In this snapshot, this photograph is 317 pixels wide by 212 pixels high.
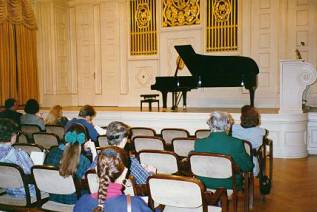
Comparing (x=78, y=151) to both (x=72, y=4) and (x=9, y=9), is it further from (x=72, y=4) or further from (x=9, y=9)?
(x=72, y=4)

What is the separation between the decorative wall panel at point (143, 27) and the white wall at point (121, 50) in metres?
0.18

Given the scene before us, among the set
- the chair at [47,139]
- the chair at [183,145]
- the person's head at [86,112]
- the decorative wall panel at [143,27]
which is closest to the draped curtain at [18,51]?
the decorative wall panel at [143,27]

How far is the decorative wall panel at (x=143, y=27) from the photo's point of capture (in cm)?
1105

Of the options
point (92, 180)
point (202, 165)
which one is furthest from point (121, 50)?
point (92, 180)

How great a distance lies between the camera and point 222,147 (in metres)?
3.19

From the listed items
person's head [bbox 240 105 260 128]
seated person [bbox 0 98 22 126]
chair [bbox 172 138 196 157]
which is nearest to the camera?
chair [bbox 172 138 196 157]

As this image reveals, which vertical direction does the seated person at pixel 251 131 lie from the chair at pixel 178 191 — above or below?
above

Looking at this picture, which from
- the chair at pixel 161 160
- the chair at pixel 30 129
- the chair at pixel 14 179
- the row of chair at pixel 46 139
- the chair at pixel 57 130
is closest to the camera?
the chair at pixel 14 179

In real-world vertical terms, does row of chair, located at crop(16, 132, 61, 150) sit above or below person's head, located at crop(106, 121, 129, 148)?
below

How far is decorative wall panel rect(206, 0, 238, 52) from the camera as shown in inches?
396

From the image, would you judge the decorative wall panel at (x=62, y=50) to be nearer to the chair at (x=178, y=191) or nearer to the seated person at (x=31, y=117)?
the seated person at (x=31, y=117)

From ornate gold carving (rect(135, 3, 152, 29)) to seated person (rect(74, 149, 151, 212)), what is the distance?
9647mm

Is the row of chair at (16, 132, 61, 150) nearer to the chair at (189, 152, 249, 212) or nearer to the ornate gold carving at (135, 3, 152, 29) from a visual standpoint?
the chair at (189, 152, 249, 212)

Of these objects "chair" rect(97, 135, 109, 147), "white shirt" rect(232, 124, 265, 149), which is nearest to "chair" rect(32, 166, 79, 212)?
"chair" rect(97, 135, 109, 147)
